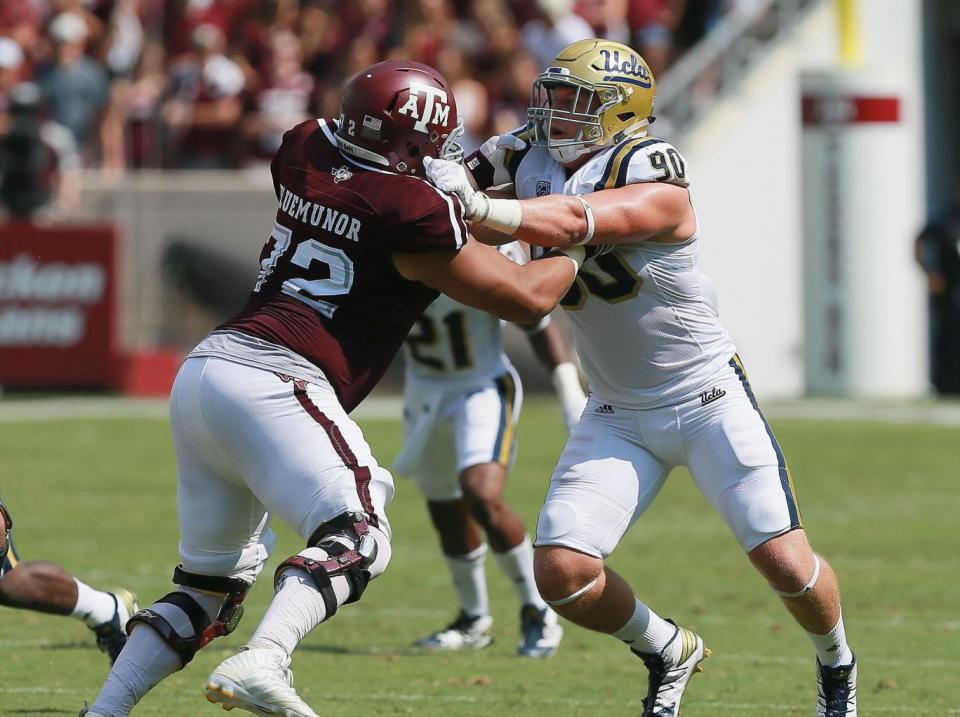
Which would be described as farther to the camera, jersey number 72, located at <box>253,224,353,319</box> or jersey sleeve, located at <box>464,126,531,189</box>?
jersey sleeve, located at <box>464,126,531,189</box>

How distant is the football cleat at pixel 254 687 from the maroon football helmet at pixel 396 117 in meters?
1.45

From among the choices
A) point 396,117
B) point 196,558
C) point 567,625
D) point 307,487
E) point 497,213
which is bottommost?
point 567,625

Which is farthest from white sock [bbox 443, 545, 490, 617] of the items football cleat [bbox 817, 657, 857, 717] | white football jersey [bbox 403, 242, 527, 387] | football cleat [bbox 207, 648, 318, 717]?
football cleat [bbox 207, 648, 318, 717]

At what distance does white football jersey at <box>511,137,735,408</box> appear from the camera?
5.65m

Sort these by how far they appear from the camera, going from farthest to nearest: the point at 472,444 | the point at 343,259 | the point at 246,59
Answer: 1. the point at 246,59
2. the point at 472,444
3. the point at 343,259

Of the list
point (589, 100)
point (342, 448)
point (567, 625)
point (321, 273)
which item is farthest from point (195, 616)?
point (567, 625)

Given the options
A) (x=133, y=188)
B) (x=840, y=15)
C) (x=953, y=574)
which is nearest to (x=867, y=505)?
(x=953, y=574)

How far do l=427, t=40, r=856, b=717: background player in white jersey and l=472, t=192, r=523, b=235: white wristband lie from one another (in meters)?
0.26

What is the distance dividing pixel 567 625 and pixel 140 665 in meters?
3.27

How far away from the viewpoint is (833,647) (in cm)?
577

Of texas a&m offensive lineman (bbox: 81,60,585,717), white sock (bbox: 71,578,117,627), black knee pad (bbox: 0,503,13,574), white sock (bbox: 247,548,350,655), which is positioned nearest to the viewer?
white sock (bbox: 247,548,350,655)

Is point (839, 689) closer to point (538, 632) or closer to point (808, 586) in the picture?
point (808, 586)

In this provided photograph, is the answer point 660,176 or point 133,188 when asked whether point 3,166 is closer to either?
point 133,188

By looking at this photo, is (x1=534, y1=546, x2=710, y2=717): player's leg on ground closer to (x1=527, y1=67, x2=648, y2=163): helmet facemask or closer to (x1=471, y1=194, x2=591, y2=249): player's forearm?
(x1=471, y1=194, x2=591, y2=249): player's forearm
